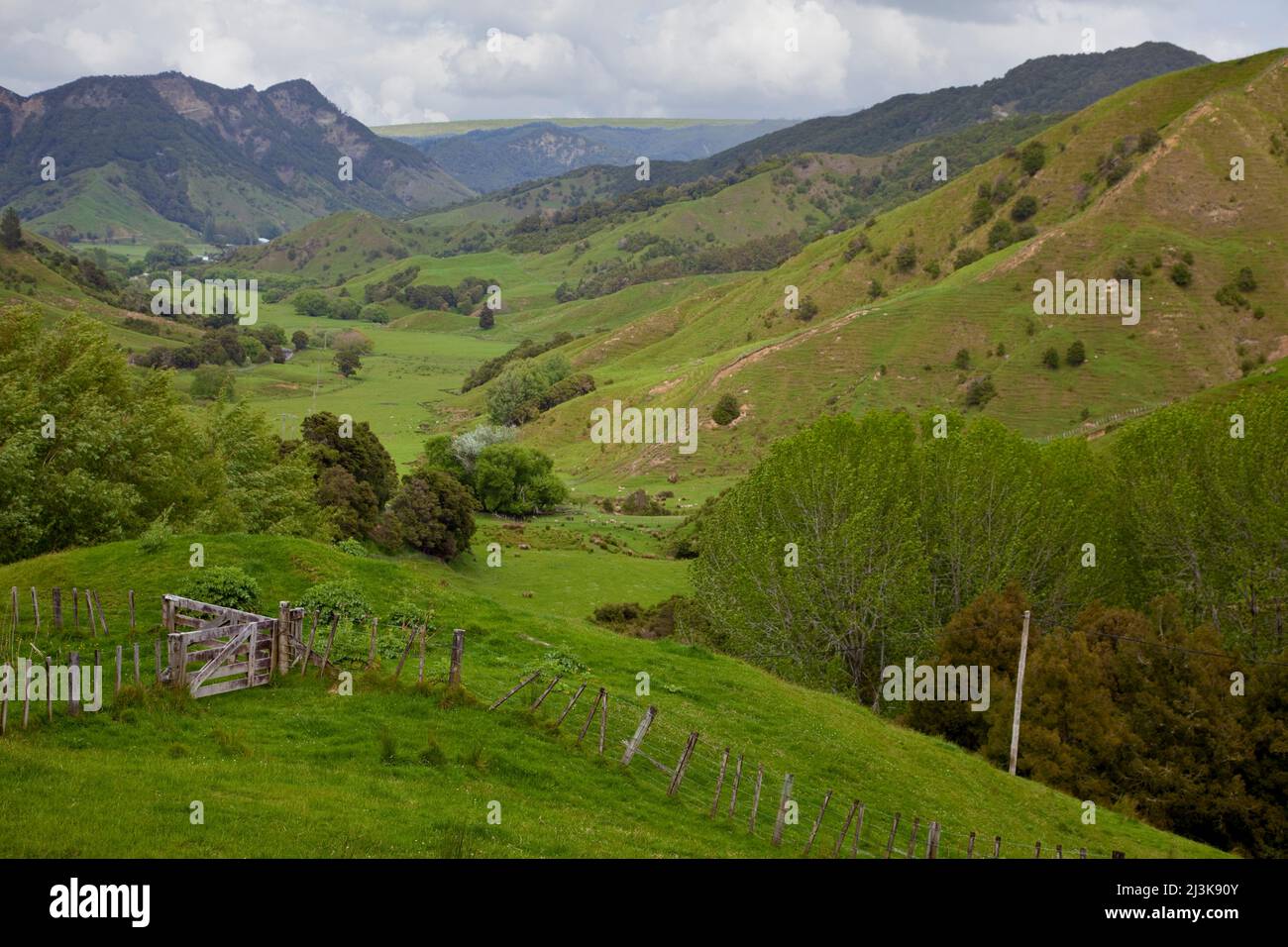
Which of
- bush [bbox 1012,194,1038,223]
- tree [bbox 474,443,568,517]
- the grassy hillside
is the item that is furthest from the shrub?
the grassy hillside

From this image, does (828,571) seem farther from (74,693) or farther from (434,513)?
(434,513)

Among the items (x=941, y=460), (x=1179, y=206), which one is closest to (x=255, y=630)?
(x=941, y=460)

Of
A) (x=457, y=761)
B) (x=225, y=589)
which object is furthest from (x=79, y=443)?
(x=457, y=761)

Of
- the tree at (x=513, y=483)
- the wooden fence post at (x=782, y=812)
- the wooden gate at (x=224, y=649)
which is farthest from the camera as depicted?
the tree at (x=513, y=483)

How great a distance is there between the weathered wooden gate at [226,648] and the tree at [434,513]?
49.1 meters

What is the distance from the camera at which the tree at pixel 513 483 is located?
101500 millimetres

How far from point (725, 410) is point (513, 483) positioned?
117 feet

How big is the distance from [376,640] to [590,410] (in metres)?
128

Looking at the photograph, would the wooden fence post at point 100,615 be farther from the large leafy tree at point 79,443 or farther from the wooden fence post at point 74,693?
the large leafy tree at point 79,443

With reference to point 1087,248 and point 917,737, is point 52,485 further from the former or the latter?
point 1087,248

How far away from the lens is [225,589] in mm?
26750

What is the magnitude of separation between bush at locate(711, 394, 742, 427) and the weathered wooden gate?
104022 millimetres

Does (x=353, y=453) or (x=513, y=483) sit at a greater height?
(x=353, y=453)

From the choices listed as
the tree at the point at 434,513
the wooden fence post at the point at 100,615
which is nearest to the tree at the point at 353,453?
the tree at the point at 434,513
